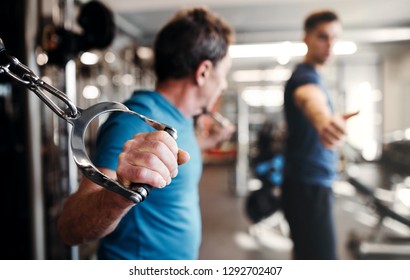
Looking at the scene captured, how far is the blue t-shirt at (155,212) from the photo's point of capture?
2.05 ft

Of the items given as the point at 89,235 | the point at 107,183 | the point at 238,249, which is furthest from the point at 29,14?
the point at 238,249

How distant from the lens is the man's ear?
76 centimetres

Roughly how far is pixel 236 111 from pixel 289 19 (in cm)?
132

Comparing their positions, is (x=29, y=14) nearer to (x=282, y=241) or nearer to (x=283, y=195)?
(x=283, y=195)

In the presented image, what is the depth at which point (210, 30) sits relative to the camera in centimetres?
76

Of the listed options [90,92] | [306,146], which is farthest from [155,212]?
[90,92]

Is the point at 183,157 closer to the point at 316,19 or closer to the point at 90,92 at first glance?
the point at 316,19

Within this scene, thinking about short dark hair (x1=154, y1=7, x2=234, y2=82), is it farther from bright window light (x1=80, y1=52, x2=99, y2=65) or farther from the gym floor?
bright window light (x1=80, y1=52, x2=99, y2=65)

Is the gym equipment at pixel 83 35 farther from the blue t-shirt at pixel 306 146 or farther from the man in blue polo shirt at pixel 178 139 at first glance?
the blue t-shirt at pixel 306 146

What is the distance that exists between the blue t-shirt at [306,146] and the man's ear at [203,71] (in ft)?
1.14

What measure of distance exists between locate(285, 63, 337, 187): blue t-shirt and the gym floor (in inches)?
30.0

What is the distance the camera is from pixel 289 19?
4.05 metres

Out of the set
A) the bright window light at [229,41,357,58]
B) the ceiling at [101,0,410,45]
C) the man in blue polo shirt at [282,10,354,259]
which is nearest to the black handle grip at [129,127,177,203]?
the man in blue polo shirt at [282,10,354,259]

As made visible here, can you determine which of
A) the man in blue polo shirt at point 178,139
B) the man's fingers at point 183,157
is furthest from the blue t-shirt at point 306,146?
the man's fingers at point 183,157
